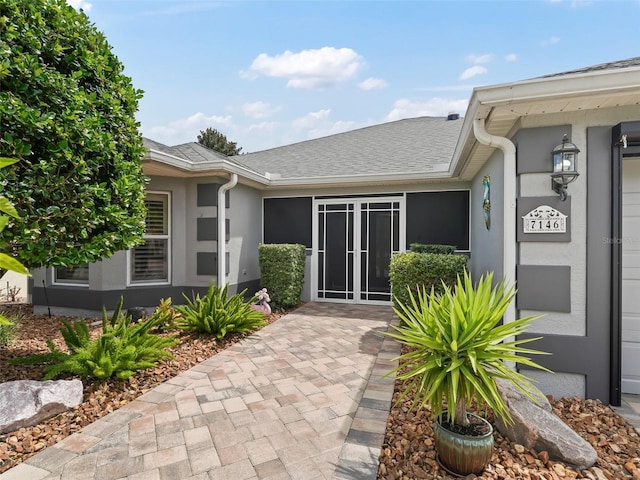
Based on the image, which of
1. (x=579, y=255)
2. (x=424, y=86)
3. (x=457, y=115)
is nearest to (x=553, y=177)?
(x=579, y=255)

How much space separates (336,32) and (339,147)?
3.81 metres

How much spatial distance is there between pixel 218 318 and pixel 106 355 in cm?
158

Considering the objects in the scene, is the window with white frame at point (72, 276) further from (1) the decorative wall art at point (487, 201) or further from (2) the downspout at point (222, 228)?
(1) the decorative wall art at point (487, 201)

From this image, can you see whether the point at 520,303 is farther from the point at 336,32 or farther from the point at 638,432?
the point at 336,32

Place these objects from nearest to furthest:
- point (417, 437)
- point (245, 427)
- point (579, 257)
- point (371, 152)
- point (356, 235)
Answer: point (417, 437)
point (245, 427)
point (579, 257)
point (356, 235)
point (371, 152)

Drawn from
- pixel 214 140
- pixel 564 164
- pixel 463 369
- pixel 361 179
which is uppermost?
pixel 214 140

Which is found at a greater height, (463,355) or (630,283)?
(630,283)

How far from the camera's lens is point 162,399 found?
3057 mm

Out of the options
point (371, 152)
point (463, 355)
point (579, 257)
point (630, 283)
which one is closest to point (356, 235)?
point (371, 152)

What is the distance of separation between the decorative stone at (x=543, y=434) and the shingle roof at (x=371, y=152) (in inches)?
198

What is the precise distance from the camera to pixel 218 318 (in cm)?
476

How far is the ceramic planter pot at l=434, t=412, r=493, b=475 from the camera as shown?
2.03m

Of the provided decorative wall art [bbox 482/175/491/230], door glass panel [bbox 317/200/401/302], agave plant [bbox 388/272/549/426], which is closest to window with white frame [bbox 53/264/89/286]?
door glass panel [bbox 317/200/401/302]

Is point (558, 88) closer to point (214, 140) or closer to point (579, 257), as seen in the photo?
point (579, 257)
